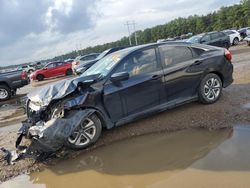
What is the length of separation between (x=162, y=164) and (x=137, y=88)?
200 cm

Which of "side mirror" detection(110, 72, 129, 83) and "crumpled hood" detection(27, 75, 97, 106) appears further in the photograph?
"side mirror" detection(110, 72, 129, 83)

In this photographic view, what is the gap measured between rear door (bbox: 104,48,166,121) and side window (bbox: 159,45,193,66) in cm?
22

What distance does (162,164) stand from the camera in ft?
16.4

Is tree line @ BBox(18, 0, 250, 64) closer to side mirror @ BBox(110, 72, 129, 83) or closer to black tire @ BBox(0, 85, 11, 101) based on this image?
black tire @ BBox(0, 85, 11, 101)

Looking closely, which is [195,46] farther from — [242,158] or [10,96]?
[10,96]

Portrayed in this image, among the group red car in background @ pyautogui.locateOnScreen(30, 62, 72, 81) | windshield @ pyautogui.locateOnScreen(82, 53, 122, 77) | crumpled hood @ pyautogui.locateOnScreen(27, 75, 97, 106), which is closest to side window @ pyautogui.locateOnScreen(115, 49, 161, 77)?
windshield @ pyautogui.locateOnScreen(82, 53, 122, 77)

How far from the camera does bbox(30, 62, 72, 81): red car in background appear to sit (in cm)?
2916

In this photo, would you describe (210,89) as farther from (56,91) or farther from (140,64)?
(56,91)

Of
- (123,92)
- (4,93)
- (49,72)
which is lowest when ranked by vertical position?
(49,72)

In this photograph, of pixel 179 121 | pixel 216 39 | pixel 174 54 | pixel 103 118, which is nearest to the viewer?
pixel 103 118

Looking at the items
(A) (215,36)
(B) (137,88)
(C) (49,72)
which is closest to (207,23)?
(A) (215,36)

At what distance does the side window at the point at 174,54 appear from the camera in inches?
284

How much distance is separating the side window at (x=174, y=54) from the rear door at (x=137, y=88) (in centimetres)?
22

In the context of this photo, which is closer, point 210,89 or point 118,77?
point 118,77
